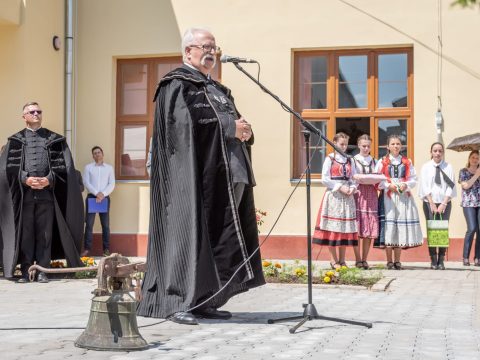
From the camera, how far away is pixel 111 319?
509 cm

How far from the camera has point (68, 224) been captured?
10648 millimetres

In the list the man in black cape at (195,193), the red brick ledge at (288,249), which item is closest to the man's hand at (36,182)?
the man in black cape at (195,193)

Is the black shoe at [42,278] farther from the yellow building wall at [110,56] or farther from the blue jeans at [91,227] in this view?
the yellow building wall at [110,56]

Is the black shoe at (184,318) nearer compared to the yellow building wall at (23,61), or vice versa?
the black shoe at (184,318)

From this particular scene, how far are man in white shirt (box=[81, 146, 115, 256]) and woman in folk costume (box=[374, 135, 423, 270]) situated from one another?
466 cm

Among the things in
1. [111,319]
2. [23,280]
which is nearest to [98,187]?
[23,280]

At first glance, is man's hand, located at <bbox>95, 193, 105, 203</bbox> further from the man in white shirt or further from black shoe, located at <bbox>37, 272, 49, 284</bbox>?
black shoe, located at <bbox>37, 272, 49, 284</bbox>

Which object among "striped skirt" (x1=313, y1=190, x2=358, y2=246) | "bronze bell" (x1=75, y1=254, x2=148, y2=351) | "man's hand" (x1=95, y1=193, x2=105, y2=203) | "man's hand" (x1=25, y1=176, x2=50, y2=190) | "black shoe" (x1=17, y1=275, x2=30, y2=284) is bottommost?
"black shoe" (x1=17, y1=275, x2=30, y2=284)

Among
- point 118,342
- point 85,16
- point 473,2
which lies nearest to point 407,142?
point 85,16

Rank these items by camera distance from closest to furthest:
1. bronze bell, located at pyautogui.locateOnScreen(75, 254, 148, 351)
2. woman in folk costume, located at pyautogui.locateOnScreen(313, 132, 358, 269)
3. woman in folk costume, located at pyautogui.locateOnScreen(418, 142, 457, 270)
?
bronze bell, located at pyautogui.locateOnScreen(75, 254, 148, 351), woman in folk costume, located at pyautogui.locateOnScreen(313, 132, 358, 269), woman in folk costume, located at pyautogui.locateOnScreen(418, 142, 457, 270)

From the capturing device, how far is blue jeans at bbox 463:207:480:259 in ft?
42.3

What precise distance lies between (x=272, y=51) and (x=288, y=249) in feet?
10.5

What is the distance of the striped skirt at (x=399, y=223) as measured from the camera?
12.2m

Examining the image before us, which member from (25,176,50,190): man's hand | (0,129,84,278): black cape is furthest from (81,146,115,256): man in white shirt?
(25,176,50,190): man's hand
